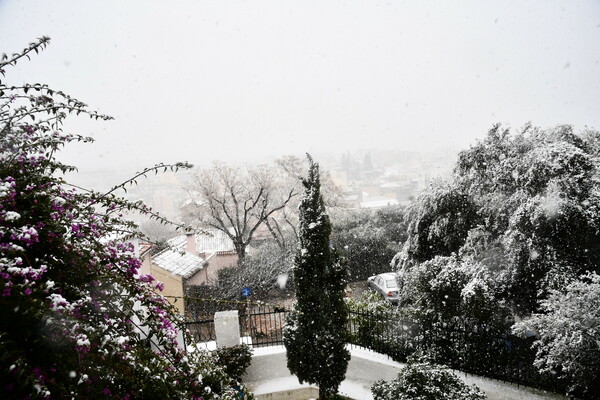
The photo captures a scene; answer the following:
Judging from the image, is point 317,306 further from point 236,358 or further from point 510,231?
point 510,231

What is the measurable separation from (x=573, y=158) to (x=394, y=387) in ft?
15.4

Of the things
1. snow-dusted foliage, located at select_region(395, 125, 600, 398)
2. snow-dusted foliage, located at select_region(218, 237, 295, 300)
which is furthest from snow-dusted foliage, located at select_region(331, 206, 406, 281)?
snow-dusted foliage, located at select_region(395, 125, 600, 398)

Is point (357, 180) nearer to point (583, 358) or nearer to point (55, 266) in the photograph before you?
point (583, 358)

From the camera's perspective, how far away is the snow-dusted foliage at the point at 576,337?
4219mm

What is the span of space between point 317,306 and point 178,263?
8.30 meters

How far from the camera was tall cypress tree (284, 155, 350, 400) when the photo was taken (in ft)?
16.4

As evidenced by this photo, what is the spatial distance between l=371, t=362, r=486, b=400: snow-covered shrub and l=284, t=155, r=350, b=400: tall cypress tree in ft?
3.27

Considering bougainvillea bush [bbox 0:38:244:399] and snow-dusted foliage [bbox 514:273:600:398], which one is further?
snow-dusted foliage [bbox 514:273:600:398]

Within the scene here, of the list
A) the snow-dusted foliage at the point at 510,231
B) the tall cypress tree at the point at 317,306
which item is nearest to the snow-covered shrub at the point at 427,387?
the tall cypress tree at the point at 317,306

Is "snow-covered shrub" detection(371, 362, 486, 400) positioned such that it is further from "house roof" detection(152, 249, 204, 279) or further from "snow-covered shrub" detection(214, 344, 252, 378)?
"house roof" detection(152, 249, 204, 279)

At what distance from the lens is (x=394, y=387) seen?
4.07 metres

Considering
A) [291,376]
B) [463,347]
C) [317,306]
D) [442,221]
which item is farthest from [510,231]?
[291,376]

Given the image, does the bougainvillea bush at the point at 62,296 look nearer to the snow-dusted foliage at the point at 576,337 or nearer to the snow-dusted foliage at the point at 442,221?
the snow-dusted foliage at the point at 576,337

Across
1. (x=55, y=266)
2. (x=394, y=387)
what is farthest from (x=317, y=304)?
(x=55, y=266)
